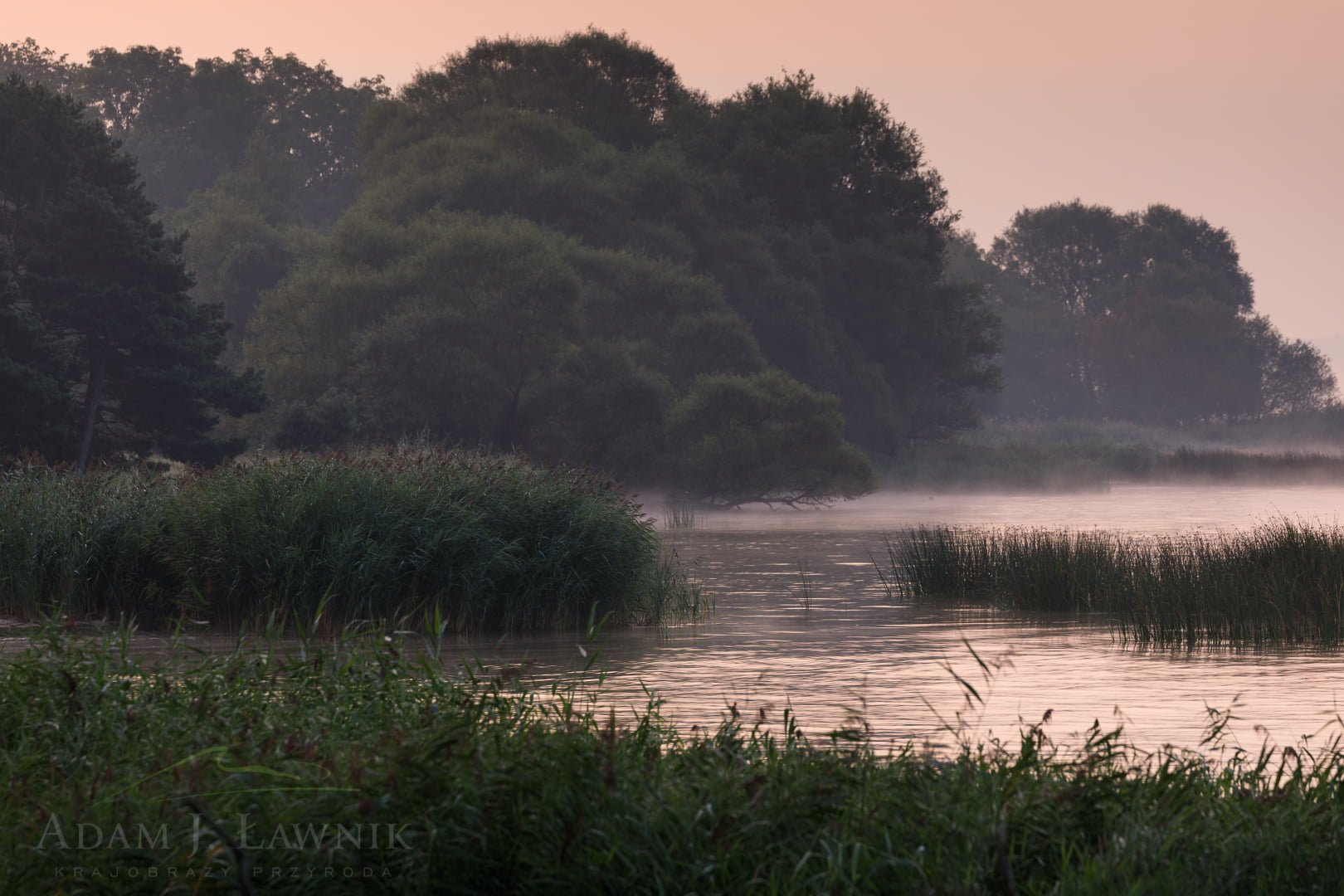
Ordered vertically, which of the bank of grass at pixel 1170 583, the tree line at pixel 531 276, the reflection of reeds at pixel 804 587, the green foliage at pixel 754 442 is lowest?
the reflection of reeds at pixel 804 587

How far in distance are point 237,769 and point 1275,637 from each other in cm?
1258

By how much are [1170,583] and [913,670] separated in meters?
3.97

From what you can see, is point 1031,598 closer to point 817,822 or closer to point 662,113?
point 817,822

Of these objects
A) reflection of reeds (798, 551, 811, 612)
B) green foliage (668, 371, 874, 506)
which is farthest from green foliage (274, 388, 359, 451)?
reflection of reeds (798, 551, 811, 612)

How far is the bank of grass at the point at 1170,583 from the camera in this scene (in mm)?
16562

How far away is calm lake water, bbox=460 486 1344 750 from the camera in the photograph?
11.7 m

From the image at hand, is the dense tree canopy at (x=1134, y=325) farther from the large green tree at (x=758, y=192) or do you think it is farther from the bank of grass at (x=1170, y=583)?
the bank of grass at (x=1170, y=583)

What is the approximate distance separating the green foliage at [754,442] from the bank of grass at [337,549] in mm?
29507

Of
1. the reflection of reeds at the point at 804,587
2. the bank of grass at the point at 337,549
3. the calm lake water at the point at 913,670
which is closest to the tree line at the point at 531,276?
the bank of grass at the point at 337,549

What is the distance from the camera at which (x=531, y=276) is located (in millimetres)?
48344

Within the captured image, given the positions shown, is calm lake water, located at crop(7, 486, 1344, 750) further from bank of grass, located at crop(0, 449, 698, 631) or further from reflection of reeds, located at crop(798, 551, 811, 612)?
bank of grass, located at crop(0, 449, 698, 631)

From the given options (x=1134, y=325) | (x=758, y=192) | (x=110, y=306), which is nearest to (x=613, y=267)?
(x=758, y=192)

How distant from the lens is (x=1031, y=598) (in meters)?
20.1

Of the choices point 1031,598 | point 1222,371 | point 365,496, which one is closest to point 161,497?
point 365,496
